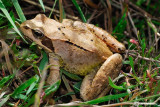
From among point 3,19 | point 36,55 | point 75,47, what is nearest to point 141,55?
point 75,47

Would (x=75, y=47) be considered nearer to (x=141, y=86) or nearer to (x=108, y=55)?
(x=108, y=55)

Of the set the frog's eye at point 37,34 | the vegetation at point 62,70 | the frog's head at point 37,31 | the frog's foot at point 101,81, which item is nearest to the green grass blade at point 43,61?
the vegetation at point 62,70

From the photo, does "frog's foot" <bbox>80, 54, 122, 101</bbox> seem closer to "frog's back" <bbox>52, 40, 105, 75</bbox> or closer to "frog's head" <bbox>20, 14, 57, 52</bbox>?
"frog's back" <bbox>52, 40, 105, 75</bbox>

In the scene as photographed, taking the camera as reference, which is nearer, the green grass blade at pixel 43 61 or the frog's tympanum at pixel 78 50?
the frog's tympanum at pixel 78 50

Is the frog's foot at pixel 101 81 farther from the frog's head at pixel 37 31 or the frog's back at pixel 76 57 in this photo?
the frog's head at pixel 37 31

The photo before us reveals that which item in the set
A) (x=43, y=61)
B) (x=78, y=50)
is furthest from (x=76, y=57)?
(x=43, y=61)

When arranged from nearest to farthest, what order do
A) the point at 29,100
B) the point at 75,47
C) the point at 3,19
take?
the point at 29,100 < the point at 75,47 < the point at 3,19

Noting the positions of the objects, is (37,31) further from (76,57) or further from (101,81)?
(101,81)
